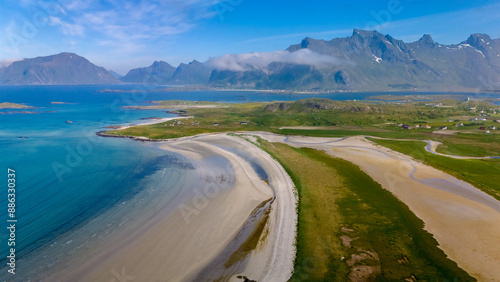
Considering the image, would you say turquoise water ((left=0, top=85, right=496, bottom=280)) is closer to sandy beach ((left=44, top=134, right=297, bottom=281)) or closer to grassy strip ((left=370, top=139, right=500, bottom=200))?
sandy beach ((left=44, top=134, right=297, bottom=281))

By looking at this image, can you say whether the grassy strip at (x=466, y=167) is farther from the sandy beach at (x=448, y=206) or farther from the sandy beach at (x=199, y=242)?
the sandy beach at (x=199, y=242)

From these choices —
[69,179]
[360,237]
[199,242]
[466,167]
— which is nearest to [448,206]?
[360,237]

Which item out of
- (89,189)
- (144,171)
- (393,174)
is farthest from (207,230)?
(393,174)

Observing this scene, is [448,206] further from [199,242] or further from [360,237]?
[199,242]

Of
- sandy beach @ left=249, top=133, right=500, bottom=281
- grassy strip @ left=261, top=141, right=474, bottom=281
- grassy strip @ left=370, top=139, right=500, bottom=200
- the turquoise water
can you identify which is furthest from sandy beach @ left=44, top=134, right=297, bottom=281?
grassy strip @ left=370, top=139, right=500, bottom=200

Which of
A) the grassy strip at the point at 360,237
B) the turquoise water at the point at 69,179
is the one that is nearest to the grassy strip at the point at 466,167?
the grassy strip at the point at 360,237
